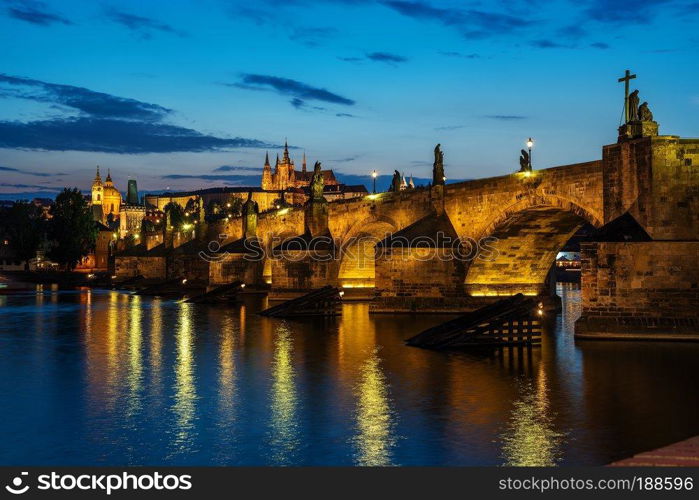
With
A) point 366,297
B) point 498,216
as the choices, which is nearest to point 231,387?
point 498,216

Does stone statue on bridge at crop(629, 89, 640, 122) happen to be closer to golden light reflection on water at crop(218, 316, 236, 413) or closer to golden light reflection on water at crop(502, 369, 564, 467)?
golden light reflection on water at crop(502, 369, 564, 467)

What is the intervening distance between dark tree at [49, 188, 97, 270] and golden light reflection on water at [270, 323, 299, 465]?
7528 cm

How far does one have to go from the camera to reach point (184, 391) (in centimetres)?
1700

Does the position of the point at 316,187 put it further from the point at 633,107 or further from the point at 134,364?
the point at 134,364

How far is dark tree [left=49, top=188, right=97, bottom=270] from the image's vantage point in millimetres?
93312

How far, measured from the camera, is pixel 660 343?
2264 centimetres

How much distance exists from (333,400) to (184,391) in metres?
3.46

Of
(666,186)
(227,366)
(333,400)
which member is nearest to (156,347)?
(227,366)

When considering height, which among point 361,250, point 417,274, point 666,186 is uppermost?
point 666,186

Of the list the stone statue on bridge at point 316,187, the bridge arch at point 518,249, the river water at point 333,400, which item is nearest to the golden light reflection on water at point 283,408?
the river water at point 333,400

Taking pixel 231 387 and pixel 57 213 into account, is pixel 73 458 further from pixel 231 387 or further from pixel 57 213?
pixel 57 213

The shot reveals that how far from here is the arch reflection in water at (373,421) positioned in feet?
37.5

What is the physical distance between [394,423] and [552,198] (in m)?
17.9

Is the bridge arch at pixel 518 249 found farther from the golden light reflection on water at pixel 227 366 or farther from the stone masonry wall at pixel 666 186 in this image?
the golden light reflection on water at pixel 227 366
